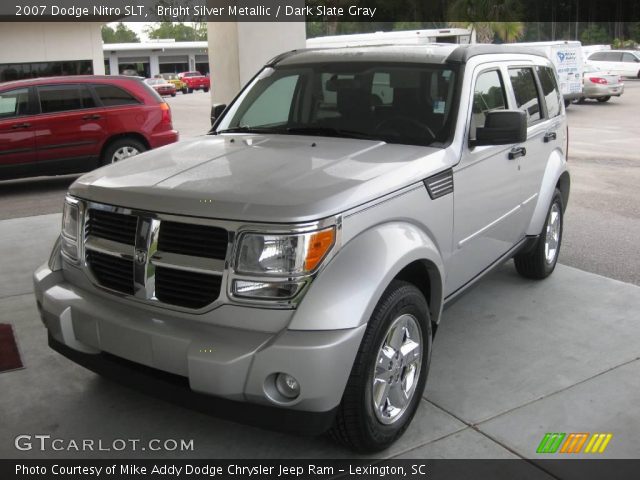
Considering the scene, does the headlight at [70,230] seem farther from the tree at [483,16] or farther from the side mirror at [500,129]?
the tree at [483,16]

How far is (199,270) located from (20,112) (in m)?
8.79

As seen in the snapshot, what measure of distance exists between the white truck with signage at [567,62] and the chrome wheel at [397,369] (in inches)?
747

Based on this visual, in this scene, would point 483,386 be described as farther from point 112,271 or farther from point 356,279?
point 112,271

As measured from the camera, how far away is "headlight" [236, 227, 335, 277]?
114 inches

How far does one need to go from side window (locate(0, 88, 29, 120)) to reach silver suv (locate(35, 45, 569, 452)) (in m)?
7.28

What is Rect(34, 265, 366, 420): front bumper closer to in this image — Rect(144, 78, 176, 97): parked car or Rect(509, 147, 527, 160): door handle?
Rect(509, 147, 527, 160): door handle

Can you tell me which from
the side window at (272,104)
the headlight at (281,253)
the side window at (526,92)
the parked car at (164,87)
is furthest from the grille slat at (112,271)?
the parked car at (164,87)

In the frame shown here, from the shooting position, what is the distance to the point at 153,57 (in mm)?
71875

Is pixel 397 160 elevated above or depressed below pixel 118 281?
above

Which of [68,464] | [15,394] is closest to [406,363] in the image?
[68,464]

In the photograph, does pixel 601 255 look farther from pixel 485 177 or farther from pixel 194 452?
pixel 194 452

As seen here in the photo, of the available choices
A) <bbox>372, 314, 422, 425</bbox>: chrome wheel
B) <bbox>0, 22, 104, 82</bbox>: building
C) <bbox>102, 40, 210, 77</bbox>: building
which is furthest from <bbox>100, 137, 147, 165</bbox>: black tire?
<bbox>102, 40, 210, 77</bbox>: building

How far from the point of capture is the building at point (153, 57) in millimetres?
68062

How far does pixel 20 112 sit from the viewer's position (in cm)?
1054
